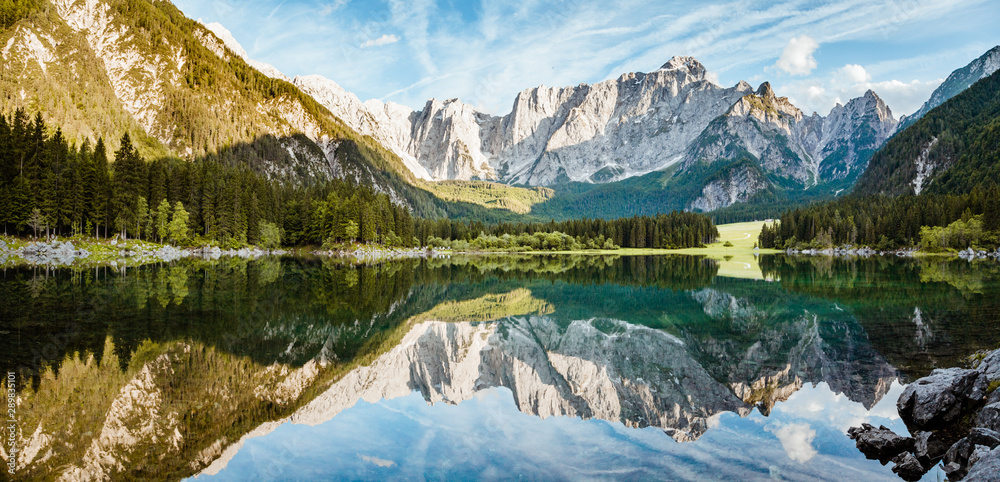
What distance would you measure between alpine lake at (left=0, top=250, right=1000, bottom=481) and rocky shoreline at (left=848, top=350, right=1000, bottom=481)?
0.48 m

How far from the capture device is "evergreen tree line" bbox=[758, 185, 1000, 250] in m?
96.3

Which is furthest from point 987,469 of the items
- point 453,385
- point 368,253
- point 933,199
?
point 933,199

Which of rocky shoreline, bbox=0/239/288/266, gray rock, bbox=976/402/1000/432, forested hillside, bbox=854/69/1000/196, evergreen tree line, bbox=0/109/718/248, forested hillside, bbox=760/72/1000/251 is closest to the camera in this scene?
gray rock, bbox=976/402/1000/432

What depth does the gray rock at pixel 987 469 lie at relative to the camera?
7.17 metres

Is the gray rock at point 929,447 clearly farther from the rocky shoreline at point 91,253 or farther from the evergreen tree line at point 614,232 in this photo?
the evergreen tree line at point 614,232

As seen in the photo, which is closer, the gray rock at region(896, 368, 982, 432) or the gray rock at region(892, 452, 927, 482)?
the gray rock at region(892, 452, 927, 482)

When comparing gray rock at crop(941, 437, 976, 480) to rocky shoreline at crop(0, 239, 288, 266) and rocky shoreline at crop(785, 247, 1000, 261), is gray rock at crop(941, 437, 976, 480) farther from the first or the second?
Answer: rocky shoreline at crop(785, 247, 1000, 261)

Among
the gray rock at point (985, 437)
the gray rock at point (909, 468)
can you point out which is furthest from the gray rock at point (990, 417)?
the gray rock at point (909, 468)

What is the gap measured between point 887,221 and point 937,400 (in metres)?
132

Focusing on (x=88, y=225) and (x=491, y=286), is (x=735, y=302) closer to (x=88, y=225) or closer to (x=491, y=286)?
(x=491, y=286)

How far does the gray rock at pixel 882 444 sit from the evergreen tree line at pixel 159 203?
81.4m

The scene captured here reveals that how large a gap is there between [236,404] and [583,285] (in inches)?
1361

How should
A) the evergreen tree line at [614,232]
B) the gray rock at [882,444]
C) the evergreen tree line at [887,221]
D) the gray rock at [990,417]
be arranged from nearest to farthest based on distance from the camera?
the gray rock at [990,417] < the gray rock at [882,444] < the evergreen tree line at [887,221] < the evergreen tree line at [614,232]

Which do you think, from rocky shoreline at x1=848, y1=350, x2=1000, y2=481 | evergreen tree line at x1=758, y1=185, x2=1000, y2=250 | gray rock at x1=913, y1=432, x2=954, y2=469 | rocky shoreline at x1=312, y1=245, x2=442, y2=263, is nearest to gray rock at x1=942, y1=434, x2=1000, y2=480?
rocky shoreline at x1=848, y1=350, x2=1000, y2=481
